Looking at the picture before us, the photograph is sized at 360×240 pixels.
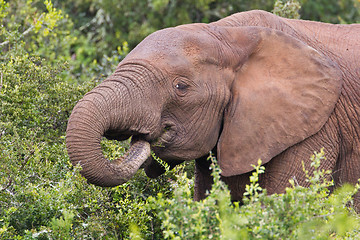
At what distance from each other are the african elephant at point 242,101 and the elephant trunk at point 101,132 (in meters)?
0.03

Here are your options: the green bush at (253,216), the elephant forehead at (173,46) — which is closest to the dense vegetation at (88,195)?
the green bush at (253,216)

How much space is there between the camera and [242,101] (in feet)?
17.3

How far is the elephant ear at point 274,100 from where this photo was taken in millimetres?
5254

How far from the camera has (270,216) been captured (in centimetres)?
418

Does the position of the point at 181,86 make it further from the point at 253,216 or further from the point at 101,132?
the point at 253,216

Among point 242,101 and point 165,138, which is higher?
point 242,101

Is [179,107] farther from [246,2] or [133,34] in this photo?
[246,2]

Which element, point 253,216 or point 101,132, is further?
point 101,132

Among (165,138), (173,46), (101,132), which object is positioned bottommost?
(165,138)

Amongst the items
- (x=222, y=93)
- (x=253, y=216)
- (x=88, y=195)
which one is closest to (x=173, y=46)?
(x=222, y=93)

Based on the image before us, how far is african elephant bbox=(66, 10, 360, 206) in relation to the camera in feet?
16.5

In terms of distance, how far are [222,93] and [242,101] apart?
14 centimetres

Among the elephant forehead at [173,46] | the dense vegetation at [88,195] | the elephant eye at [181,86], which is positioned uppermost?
the elephant forehead at [173,46]

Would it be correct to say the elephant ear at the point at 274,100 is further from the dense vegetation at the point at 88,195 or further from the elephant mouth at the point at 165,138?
the elephant mouth at the point at 165,138
